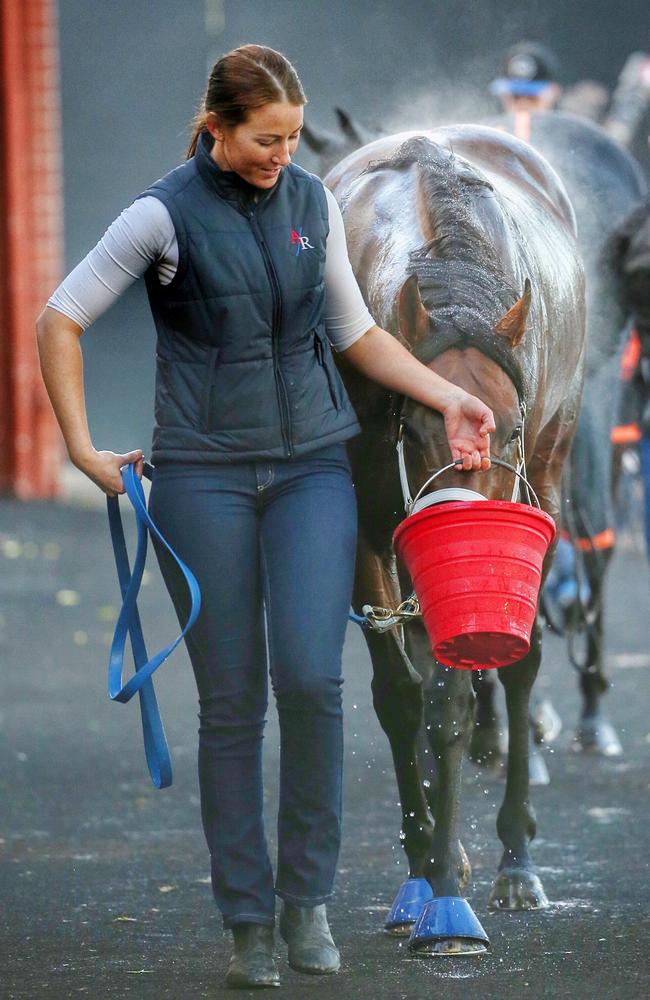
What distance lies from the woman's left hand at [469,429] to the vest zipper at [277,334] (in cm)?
38

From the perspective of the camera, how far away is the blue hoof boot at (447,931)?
4.88 metres

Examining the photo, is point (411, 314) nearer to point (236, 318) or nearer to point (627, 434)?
point (236, 318)

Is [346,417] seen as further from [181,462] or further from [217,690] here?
[217,690]

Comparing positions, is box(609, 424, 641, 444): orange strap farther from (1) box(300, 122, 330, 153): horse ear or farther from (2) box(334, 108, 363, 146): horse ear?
(2) box(334, 108, 363, 146): horse ear

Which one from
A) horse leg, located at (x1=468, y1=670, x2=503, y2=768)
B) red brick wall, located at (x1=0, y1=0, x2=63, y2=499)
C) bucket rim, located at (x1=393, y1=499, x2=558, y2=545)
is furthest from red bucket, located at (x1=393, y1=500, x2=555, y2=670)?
red brick wall, located at (x1=0, y1=0, x2=63, y2=499)

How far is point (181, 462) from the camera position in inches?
182

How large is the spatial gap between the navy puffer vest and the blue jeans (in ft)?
0.25

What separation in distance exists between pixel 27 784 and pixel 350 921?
2.33 m

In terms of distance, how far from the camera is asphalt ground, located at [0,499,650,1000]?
472 centimetres

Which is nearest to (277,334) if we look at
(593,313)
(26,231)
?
(593,313)

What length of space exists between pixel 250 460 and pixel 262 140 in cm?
73

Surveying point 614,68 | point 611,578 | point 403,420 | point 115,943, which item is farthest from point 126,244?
point 614,68

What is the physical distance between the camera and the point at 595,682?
8125mm

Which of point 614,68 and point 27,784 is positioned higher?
point 614,68
